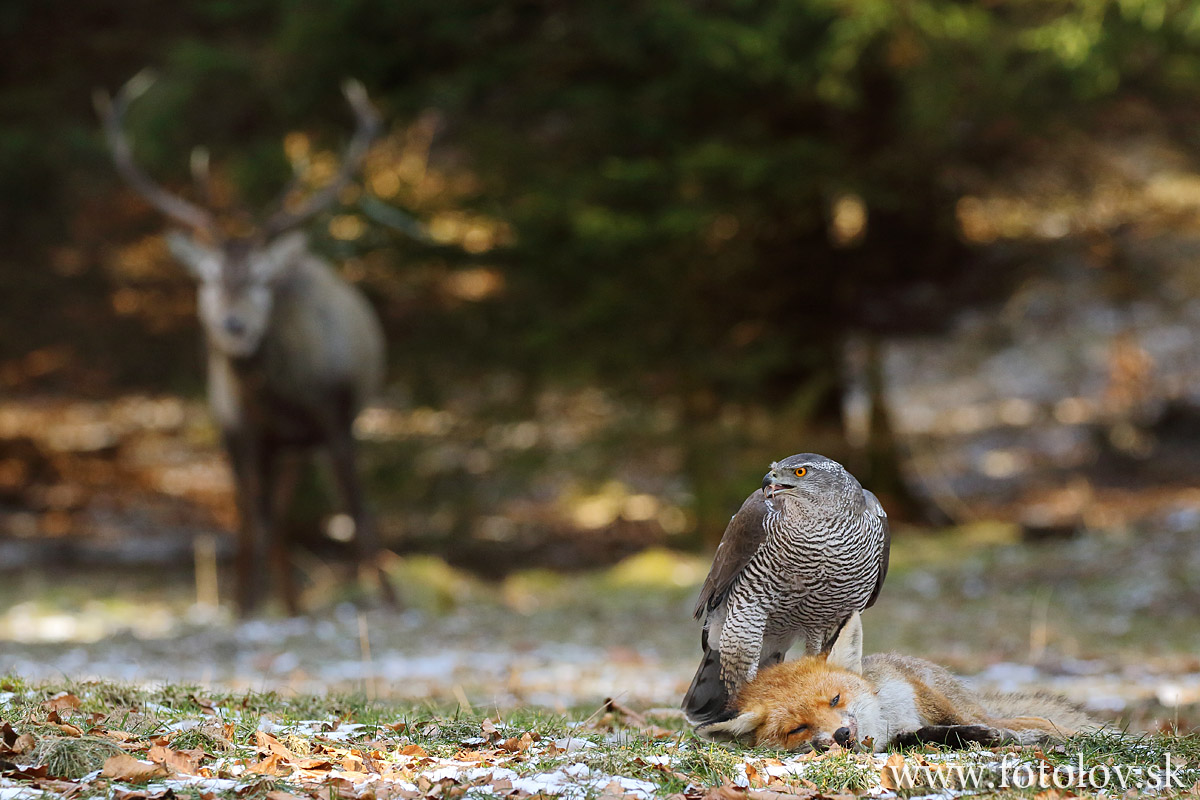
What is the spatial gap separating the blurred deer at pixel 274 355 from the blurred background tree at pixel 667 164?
1.13 metres

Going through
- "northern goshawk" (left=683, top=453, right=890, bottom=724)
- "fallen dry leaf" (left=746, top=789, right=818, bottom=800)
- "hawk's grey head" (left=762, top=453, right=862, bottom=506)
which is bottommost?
"fallen dry leaf" (left=746, top=789, right=818, bottom=800)

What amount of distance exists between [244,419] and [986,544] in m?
6.80

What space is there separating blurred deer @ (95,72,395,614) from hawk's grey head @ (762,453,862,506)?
19.5 feet

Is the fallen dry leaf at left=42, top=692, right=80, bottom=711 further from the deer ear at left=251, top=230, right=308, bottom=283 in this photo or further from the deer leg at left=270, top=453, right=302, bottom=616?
the deer leg at left=270, top=453, right=302, bottom=616

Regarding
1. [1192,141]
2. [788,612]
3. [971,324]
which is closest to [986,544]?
[971,324]

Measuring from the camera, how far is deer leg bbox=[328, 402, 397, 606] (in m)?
9.59

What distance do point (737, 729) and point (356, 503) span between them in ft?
20.7

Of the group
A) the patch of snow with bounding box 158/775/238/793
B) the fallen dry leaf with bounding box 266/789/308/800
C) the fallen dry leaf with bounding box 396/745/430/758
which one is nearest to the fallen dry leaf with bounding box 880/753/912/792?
the fallen dry leaf with bounding box 396/745/430/758

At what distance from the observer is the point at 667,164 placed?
36.4 ft

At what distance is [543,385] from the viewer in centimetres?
1296

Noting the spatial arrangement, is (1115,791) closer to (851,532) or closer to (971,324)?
(851,532)

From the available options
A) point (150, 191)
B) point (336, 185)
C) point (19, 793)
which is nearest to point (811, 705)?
point (19, 793)

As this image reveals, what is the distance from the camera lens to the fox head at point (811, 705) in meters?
3.73

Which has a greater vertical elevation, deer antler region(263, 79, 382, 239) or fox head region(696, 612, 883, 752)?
deer antler region(263, 79, 382, 239)
